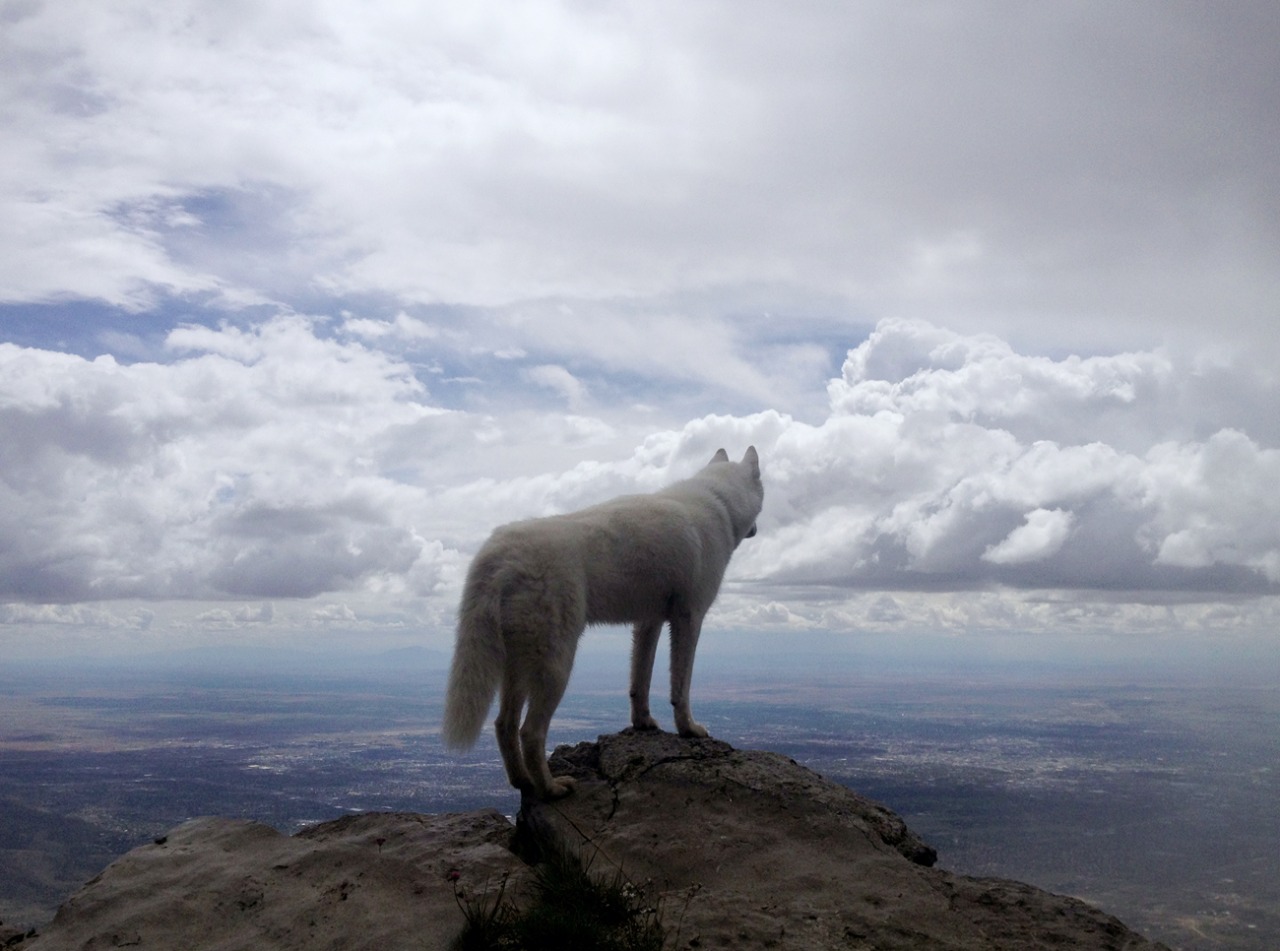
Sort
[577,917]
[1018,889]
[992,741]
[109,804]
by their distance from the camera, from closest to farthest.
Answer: [577,917], [1018,889], [109,804], [992,741]

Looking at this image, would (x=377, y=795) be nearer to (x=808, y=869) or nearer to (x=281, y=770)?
(x=281, y=770)

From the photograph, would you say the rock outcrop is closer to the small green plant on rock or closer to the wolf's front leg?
the small green plant on rock

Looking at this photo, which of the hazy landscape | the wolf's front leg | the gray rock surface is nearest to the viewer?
the gray rock surface

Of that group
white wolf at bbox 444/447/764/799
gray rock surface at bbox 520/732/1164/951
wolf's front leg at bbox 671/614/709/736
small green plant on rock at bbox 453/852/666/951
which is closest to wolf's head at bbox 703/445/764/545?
white wolf at bbox 444/447/764/799

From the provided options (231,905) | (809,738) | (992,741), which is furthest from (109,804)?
(992,741)

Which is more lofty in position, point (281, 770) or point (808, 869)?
point (808, 869)

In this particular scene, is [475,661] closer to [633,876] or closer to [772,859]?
[633,876]

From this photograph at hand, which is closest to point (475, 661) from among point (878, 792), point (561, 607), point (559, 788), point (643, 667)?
point (561, 607)
